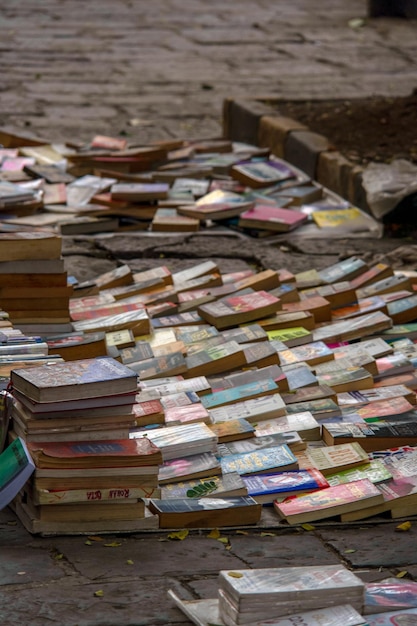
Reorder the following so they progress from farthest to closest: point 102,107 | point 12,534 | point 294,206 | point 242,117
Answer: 1. point 102,107
2. point 242,117
3. point 294,206
4. point 12,534

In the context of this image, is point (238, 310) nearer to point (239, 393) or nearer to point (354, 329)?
point (354, 329)

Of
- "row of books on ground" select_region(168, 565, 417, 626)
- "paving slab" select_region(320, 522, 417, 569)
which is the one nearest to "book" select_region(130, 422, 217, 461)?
"paving slab" select_region(320, 522, 417, 569)

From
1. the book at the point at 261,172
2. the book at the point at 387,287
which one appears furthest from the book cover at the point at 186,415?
the book at the point at 261,172

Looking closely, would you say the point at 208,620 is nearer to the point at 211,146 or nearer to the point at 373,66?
the point at 211,146

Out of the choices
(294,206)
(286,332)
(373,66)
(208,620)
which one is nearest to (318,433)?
(286,332)

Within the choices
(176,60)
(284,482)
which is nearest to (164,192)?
(284,482)

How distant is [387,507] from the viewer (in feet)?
10.0

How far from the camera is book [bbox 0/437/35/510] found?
9.13 feet

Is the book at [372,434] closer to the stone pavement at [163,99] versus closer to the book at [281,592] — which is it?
the stone pavement at [163,99]

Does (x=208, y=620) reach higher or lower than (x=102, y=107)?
higher

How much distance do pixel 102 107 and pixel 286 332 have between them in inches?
203

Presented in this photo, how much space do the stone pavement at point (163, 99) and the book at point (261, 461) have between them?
260 millimetres

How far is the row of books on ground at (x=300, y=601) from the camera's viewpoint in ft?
7.64

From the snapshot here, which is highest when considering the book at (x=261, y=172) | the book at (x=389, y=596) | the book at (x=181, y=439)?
the book at (x=389, y=596)
